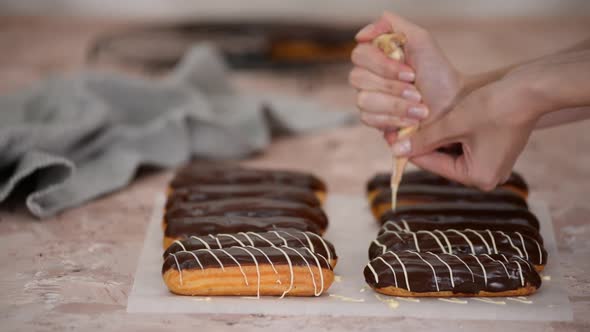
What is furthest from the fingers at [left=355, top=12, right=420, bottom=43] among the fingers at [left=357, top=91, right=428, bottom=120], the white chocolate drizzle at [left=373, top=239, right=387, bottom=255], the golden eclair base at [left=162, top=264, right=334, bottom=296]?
the golden eclair base at [left=162, top=264, right=334, bottom=296]

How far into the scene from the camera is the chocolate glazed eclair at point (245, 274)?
1.59 metres

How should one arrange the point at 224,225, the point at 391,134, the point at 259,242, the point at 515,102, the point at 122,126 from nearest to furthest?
1. the point at 515,102
2. the point at 259,242
3. the point at 224,225
4. the point at 391,134
5. the point at 122,126

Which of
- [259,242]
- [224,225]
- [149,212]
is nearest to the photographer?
[259,242]

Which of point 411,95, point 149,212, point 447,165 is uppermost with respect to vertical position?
point 411,95

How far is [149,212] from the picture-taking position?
206 cm

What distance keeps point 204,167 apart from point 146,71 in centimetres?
104

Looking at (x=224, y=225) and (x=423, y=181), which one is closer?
(x=224, y=225)

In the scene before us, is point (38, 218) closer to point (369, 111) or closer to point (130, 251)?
point (130, 251)

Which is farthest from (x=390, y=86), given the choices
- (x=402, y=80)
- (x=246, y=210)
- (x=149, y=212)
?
(x=149, y=212)

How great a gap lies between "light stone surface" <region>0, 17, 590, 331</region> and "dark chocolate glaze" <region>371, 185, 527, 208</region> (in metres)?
0.14

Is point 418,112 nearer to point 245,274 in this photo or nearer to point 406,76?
point 406,76

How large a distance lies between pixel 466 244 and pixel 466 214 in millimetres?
172

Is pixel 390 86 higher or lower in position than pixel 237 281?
higher

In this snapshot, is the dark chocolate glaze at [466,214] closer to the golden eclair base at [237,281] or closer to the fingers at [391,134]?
the fingers at [391,134]
